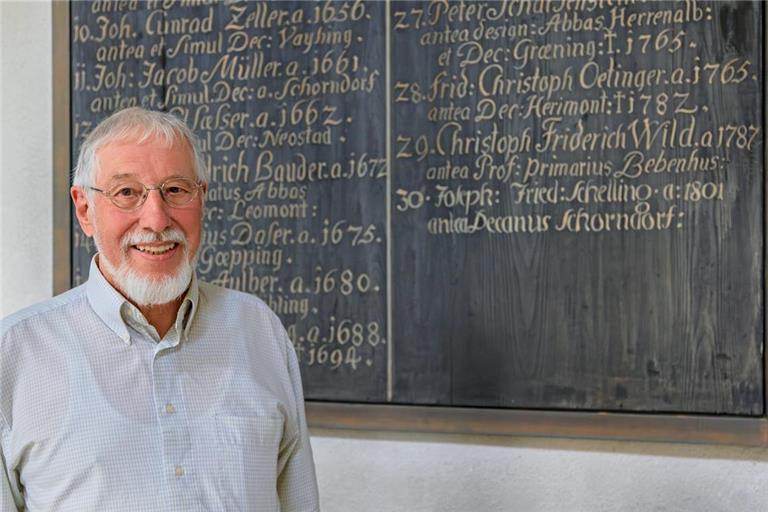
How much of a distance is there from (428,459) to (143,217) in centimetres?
115

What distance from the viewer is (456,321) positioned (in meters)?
2.24

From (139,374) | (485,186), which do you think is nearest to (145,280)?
(139,374)

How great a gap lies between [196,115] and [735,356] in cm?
160

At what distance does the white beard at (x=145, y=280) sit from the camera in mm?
1496

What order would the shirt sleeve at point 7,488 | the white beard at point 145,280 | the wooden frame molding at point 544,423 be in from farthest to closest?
the wooden frame molding at point 544,423, the white beard at point 145,280, the shirt sleeve at point 7,488

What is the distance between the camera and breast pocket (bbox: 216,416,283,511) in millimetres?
1459

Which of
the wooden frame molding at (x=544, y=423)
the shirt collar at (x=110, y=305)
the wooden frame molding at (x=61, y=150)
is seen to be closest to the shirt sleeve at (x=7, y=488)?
the shirt collar at (x=110, y=305)

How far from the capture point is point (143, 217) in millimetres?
1483

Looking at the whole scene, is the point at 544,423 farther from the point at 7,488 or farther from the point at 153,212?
the point at 7,488

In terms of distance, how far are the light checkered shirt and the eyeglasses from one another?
0.15 m

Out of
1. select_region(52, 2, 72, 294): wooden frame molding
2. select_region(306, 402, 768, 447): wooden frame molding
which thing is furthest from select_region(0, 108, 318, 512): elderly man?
select_region(52, 2, 72, 294): wooden frame molding

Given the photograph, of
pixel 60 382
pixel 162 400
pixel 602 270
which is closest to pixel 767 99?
pixel 602 270

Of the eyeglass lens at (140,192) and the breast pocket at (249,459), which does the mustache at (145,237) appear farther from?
the breast pocket at (249,459)

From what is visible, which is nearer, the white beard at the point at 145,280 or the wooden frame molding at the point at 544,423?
the white beard at the point at 145,280
